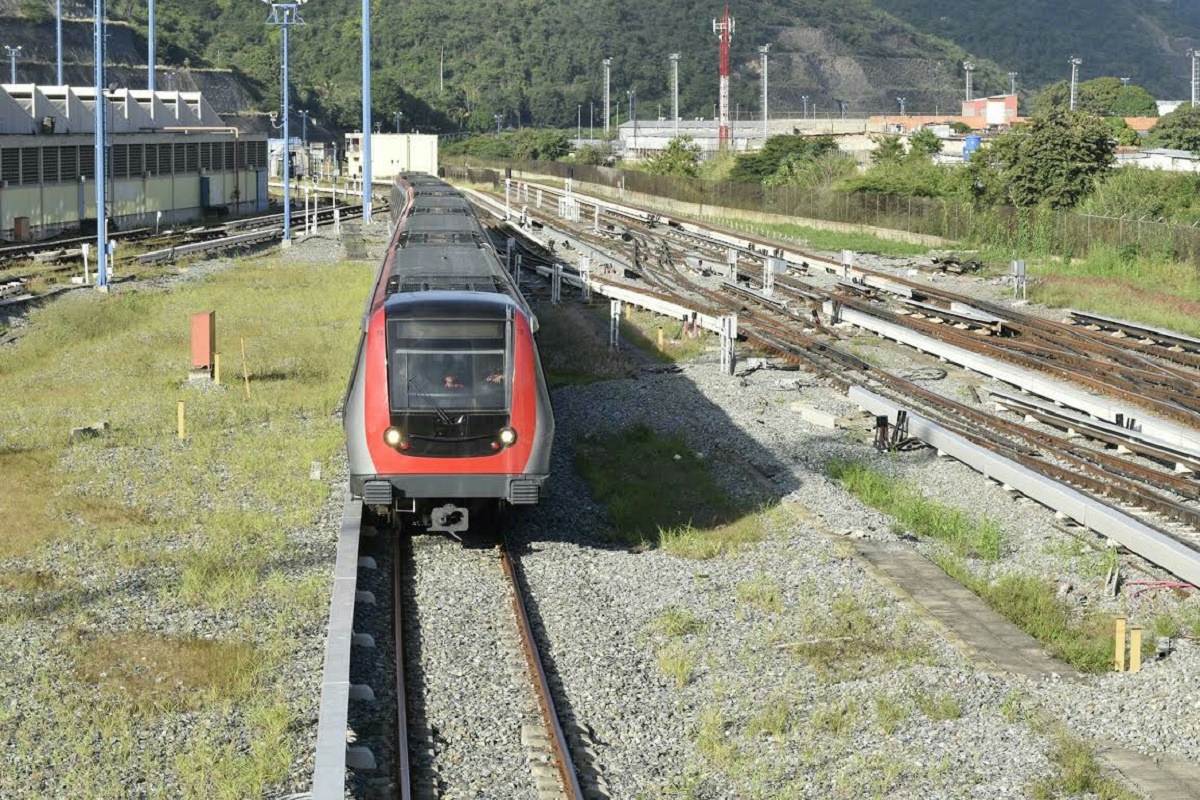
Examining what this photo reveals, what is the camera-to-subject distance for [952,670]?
1055cm

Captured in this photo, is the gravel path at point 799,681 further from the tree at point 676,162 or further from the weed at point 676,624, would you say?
the tree at point 676,162

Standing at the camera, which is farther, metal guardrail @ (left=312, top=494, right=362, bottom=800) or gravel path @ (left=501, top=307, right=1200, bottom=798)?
gravel path @ (left=501, top=307, right=1200, bottom=798)

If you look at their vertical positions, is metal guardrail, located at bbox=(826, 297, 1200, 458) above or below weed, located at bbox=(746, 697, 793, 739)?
above

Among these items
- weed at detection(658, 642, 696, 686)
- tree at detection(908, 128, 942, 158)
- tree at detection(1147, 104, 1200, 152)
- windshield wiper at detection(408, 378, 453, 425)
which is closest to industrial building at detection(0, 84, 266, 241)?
tree at detection(908, 128, 942, 158)

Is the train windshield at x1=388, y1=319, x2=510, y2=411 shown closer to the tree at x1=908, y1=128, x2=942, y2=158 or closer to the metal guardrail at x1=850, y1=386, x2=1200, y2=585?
the metal guardrail at x1=850, y1=386, x2=1200, y2=585

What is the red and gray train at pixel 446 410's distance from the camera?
1312cm

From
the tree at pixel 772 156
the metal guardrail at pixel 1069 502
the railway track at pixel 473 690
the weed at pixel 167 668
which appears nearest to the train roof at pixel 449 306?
the railway track at pixel 473 690

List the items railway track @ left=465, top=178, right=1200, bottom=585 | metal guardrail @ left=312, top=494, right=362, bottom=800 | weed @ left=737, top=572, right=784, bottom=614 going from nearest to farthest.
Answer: metal guardrail @ left=312, top=494, right=362, bottom=800 → weed @ left=737, top=572, right=784, bottom=614 → railway track @ left=465, top=178, right=1200, bottom=585

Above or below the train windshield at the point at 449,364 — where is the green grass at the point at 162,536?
below

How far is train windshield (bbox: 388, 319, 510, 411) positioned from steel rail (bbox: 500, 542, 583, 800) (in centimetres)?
148

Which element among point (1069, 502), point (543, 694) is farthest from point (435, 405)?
point (1069, 502)

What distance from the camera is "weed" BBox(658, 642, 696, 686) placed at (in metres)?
10.5

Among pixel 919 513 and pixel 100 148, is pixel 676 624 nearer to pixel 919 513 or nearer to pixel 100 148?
pixel 919 513

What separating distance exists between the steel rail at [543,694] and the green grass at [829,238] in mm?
35176
